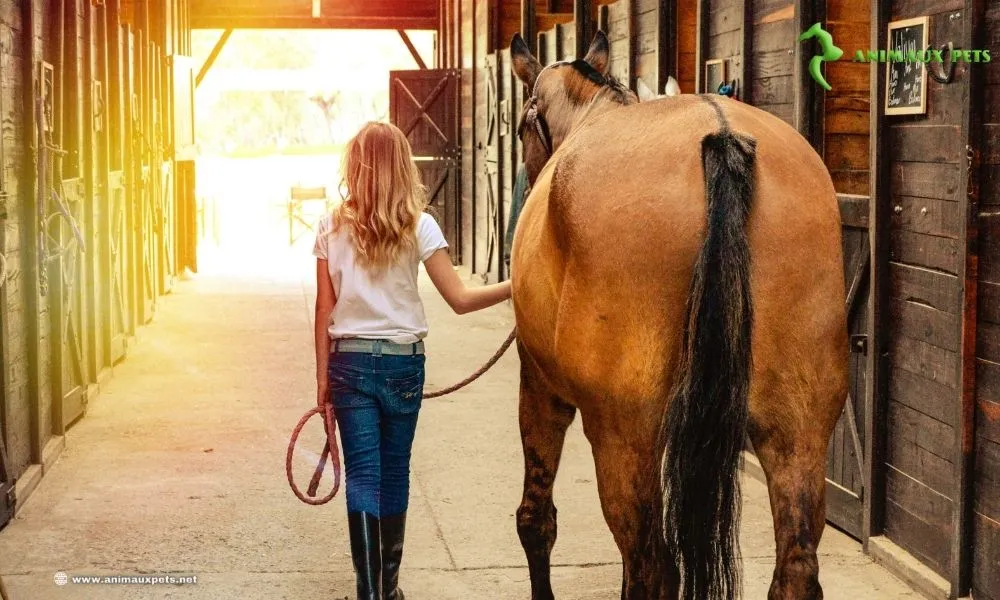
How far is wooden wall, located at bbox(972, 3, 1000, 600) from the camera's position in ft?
12.2

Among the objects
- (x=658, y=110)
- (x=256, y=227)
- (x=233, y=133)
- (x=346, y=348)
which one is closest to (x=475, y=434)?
(x=346, y=348)

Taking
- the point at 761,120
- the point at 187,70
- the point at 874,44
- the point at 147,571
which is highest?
the point at 187,70

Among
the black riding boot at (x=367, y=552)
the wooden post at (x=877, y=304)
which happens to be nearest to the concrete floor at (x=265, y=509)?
the wooden post at (x=877, y=304)

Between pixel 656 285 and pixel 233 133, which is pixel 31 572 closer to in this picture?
pixel 656 285

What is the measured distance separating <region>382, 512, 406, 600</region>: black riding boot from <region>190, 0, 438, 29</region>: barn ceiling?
1602cm

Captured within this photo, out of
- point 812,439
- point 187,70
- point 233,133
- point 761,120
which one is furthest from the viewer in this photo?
point 233,133

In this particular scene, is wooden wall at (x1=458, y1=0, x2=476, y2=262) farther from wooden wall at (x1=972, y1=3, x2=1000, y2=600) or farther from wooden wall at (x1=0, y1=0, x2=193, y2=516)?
wooden wall at (x1=972, y1=3, x2=1000, y2=600)

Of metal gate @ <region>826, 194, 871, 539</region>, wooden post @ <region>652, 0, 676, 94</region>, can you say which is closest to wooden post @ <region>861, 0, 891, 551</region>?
metal gate @ <region>826, 194, 871, 539</region>

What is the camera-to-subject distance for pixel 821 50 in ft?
16.9

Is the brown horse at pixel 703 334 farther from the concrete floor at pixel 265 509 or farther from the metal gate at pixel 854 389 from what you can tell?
the metal gate at pixel 854 389

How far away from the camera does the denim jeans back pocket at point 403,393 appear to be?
12.2ft

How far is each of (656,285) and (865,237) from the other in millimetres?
2206

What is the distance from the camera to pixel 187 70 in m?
14.9

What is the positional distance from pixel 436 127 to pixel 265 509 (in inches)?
455
